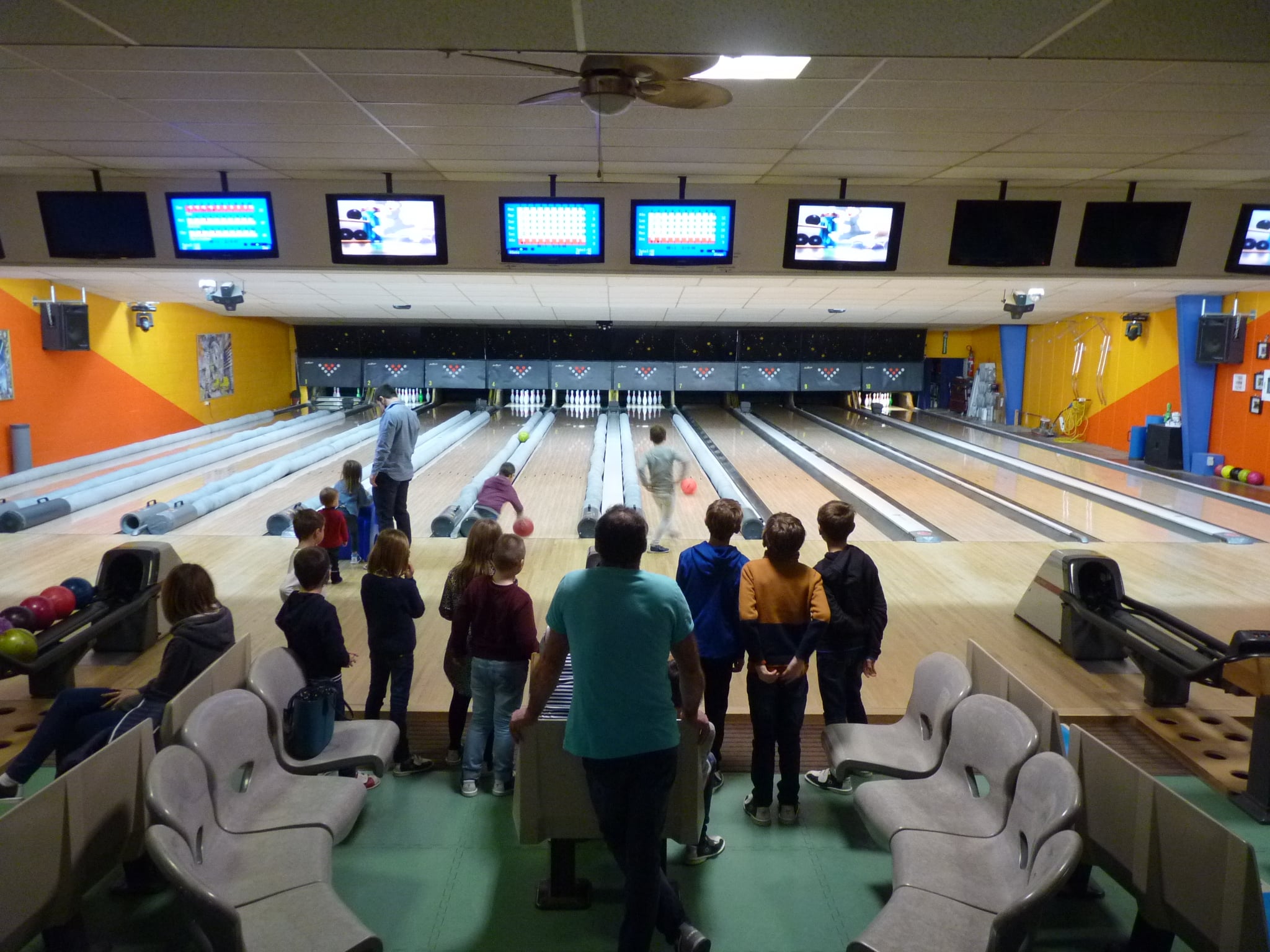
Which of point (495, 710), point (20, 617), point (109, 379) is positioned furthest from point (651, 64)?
point (109, 379)

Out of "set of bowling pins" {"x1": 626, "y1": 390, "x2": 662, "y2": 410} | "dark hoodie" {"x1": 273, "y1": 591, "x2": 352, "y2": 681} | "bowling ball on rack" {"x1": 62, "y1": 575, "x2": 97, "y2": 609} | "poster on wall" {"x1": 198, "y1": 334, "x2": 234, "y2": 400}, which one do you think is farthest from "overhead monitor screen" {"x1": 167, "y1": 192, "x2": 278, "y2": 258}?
"set of bowling pins" {"x1": 626, "y1": 390, "x2": 662, "y2": 410}

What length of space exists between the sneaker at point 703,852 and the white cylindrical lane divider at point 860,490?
16.1 ft

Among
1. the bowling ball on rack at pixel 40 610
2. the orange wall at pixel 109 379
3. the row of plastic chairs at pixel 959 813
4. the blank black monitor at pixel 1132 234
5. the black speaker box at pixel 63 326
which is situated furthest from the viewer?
the black speaker box at pixel 63 326

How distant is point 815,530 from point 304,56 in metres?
5.64

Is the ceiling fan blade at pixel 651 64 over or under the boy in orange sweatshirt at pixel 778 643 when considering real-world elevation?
over

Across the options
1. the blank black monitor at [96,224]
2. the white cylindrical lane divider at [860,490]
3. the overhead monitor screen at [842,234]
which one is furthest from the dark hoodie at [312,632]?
the white cylindrical lane divider at [860,490]

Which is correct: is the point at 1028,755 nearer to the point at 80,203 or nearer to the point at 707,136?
the point at 707,136

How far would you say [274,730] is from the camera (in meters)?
2.59

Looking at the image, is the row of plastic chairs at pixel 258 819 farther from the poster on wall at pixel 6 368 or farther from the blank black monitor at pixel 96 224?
the poster on wall at pixel 6 368

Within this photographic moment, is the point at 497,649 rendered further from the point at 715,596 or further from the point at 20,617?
the point at 20,617

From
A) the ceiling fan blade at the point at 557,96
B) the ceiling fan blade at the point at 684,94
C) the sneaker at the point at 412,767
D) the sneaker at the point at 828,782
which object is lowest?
the sneaker at the point at 828,782

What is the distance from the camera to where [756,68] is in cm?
286

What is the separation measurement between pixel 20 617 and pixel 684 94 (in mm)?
3306

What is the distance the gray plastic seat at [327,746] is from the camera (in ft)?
8.49
